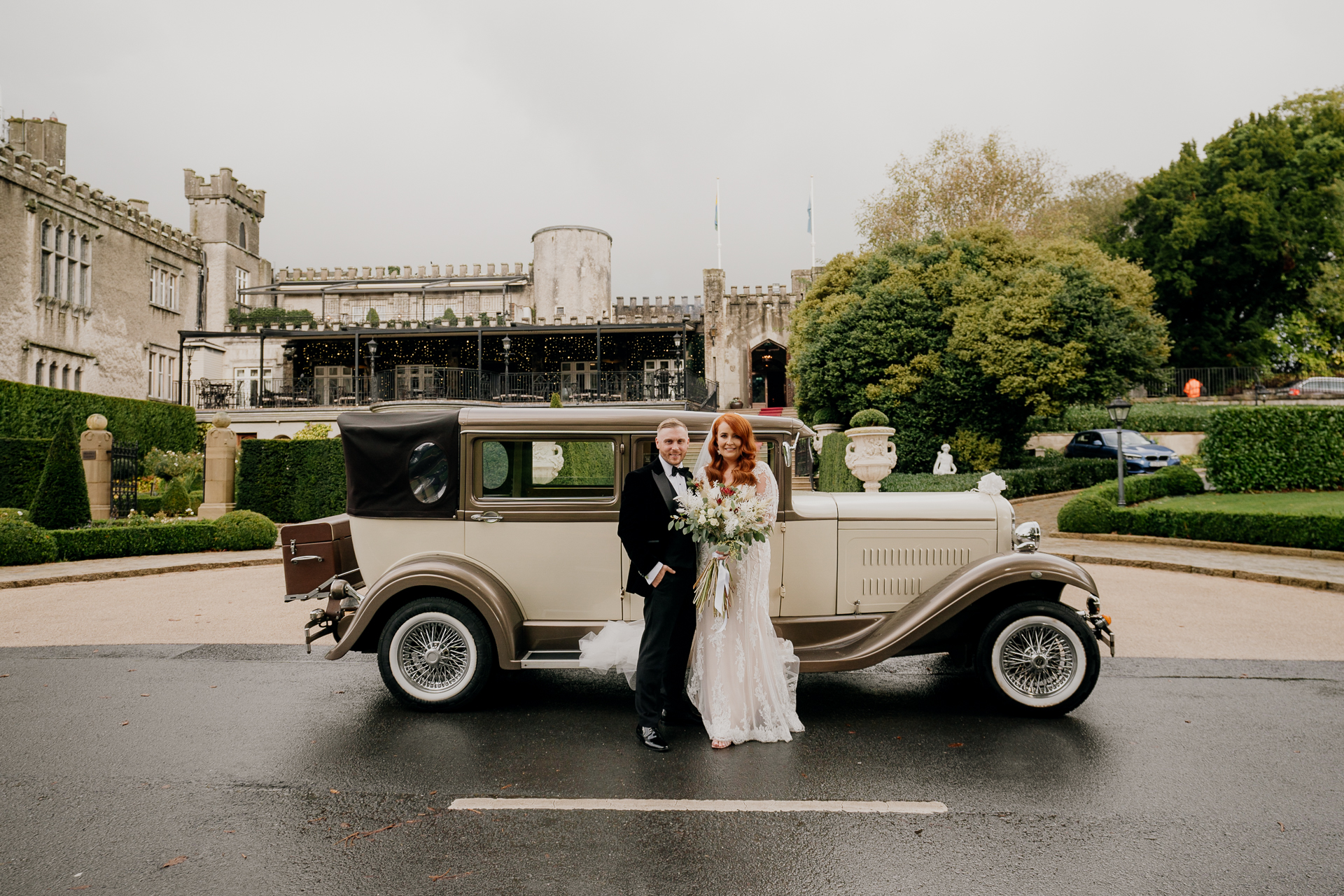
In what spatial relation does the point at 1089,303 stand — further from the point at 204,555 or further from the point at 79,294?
the point at 79,294

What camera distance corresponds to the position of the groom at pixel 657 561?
4.22 m

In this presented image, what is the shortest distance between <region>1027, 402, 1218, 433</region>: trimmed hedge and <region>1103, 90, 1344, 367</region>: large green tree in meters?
8.32

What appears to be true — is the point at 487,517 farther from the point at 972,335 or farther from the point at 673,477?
the point at 972,335

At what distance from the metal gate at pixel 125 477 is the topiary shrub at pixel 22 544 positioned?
192 inches

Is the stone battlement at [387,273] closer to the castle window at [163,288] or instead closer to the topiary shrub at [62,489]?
the castle window at [163,288]

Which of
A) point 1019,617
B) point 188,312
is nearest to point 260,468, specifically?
point 1019,617

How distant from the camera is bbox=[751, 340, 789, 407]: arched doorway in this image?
39125 mm

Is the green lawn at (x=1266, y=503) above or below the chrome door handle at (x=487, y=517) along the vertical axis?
below

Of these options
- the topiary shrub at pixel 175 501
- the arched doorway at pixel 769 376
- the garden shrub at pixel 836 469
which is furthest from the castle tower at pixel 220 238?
the garden shrub at pixel 836 469

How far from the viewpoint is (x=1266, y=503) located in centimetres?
1399

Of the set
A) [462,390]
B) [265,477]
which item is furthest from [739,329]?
[265,477]

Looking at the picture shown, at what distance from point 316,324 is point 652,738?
119ft

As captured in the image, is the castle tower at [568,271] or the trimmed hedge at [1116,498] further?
the castle tower at [568,271]

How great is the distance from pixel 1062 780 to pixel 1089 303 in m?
18.6
